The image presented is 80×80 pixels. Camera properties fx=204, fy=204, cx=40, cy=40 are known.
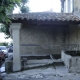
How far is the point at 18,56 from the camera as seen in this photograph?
12.4 m

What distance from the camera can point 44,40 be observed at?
1653cm

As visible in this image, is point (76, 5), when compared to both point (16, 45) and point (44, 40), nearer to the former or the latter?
point (44, 40)

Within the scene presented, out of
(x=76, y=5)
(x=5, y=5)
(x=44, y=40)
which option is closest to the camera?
(x=5, y=5)

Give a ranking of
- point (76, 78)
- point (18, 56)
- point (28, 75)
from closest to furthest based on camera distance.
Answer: point (76, 78) < point (28, 75) < point (18, 56)

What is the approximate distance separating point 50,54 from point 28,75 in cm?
612

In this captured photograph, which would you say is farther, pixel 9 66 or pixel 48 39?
pixel 48 39

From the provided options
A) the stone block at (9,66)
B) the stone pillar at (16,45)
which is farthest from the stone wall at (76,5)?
the stone block at (9,66)

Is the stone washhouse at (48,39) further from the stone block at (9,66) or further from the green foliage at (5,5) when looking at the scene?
the green foliage at (5,5)

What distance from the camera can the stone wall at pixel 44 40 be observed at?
16.5 metres

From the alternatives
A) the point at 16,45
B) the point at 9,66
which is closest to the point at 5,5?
the point at 16,45

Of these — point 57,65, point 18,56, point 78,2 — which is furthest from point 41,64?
point 78,2

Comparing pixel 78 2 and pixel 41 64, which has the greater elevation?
pixel 78 2

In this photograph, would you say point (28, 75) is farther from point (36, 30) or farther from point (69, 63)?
point (36, 30)

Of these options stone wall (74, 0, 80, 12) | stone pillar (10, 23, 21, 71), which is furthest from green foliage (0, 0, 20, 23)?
stone wall (74, 0, 80, 12)
